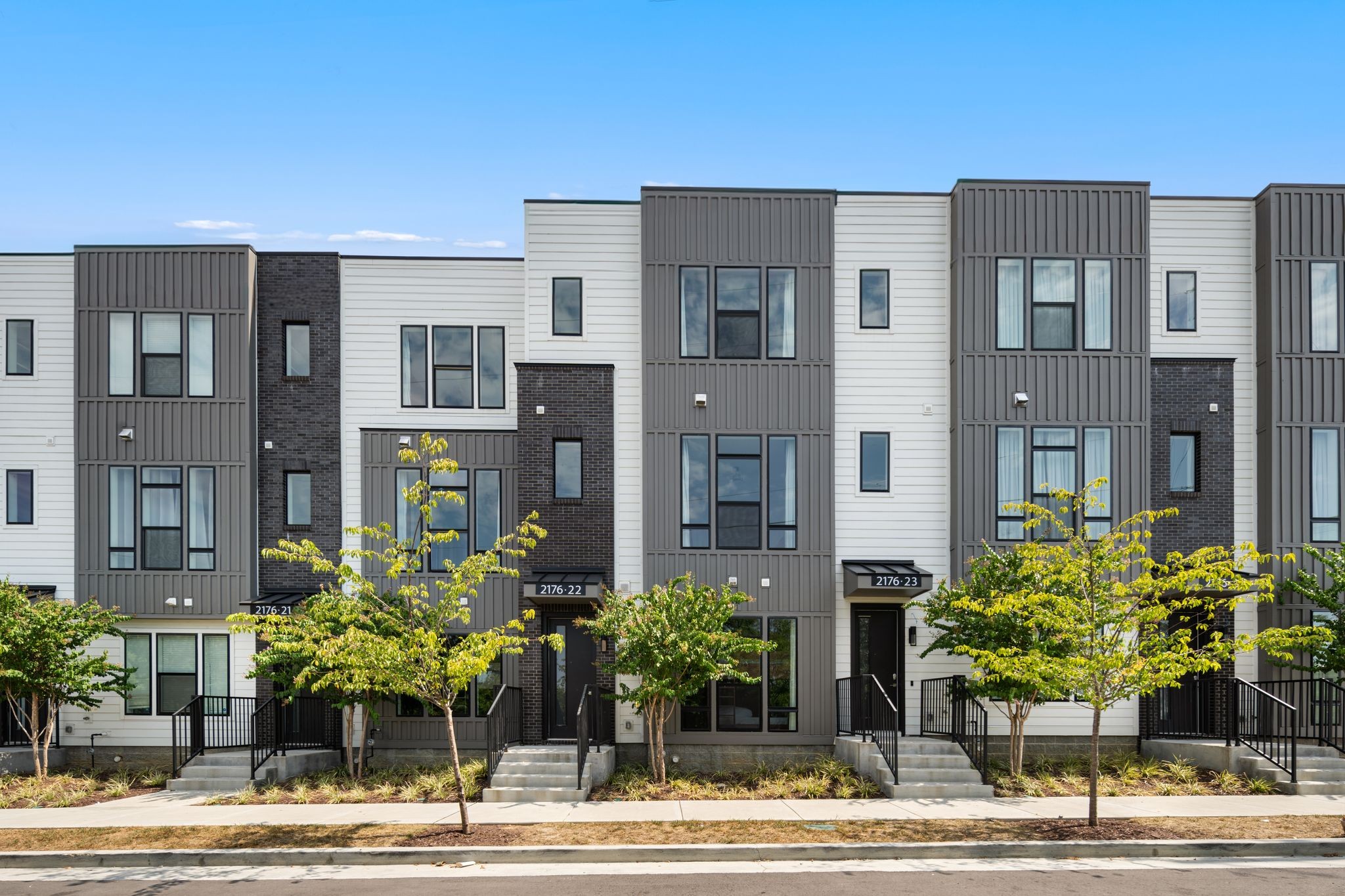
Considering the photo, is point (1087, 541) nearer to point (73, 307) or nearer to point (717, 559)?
point (717, 559)

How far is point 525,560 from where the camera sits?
1873 centimetres

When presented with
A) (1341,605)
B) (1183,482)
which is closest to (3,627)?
(1183,482)

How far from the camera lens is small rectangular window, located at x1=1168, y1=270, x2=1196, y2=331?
19.1 metres

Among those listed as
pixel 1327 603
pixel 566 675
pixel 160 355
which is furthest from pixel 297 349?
pixel 1327 603

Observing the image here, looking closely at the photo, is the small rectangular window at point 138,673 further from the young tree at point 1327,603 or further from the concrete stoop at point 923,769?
the young tree at point 1327,603

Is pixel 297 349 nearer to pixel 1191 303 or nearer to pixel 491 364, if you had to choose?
pixel 491 364

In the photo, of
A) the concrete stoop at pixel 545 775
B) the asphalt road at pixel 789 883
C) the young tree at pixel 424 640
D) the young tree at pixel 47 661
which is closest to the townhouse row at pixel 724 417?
the young tree at pixel 47 661

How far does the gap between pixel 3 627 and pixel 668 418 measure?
11.3 meters

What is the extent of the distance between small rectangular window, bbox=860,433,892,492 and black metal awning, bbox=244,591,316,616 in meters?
10.0

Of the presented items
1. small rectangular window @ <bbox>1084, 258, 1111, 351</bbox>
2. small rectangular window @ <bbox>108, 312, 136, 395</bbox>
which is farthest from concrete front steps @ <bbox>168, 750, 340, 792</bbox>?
small rectangular window @ <bbox>1084, 258, 1111, 351</bbox>

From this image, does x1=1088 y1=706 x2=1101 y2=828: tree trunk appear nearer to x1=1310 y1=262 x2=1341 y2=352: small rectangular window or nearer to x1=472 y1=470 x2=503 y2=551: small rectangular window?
x1=1310 y1=262 x2=1341 y2=352: small rectangular window

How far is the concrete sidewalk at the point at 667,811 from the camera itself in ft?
46.3

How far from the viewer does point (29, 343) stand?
64.3 feet

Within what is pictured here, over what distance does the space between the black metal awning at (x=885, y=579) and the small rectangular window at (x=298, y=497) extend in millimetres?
10011
